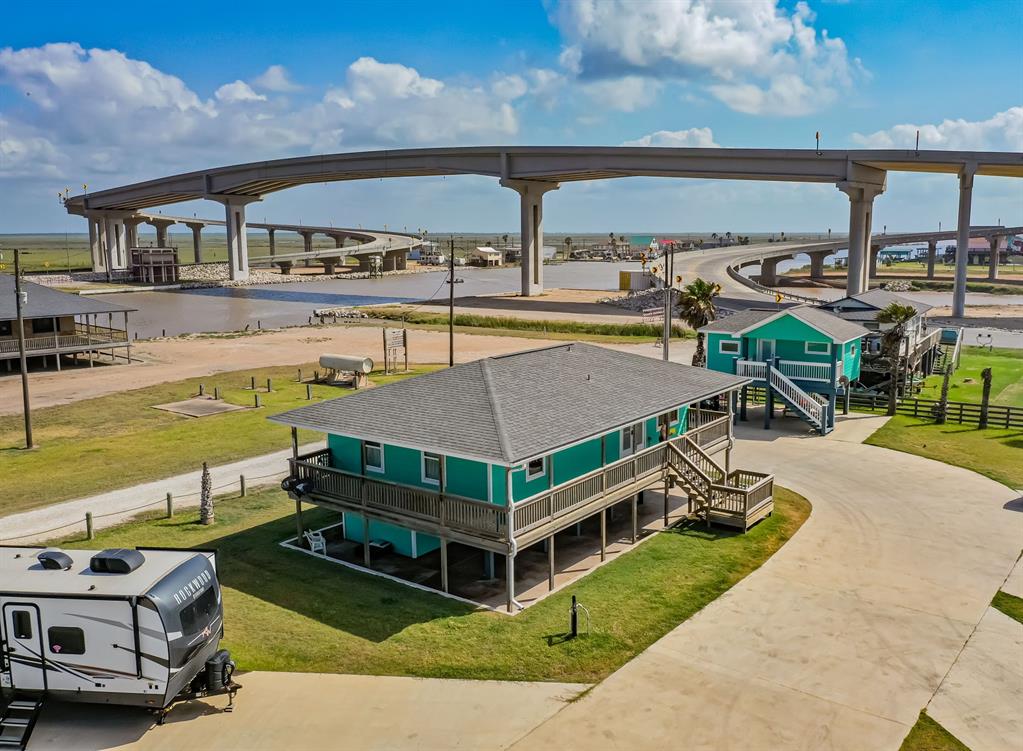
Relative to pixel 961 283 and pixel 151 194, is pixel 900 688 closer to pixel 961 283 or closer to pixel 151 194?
pixel 961 283

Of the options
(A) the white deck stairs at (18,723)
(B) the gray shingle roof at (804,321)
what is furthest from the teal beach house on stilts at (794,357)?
(A) the white deck stairs at (18,723)

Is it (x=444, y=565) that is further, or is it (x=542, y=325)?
(x=542, y=325)

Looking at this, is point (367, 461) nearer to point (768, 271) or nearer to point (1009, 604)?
point (1009, 604)

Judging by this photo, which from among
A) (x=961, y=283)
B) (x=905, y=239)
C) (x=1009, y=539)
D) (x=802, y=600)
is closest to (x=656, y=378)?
(x=802, y=600)

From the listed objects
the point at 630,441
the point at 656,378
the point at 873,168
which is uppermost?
the point at 873,168

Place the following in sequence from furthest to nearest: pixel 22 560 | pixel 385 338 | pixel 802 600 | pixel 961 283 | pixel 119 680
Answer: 1. pixel 961 283
2. pixel 385 338
3. pixel 802 600
4. pixel 22 560
5. pixel 119 680

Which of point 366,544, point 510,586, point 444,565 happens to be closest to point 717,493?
point 510,586

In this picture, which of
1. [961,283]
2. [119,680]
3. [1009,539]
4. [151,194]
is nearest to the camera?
[119,680]

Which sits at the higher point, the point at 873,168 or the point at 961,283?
the point at 873,168
